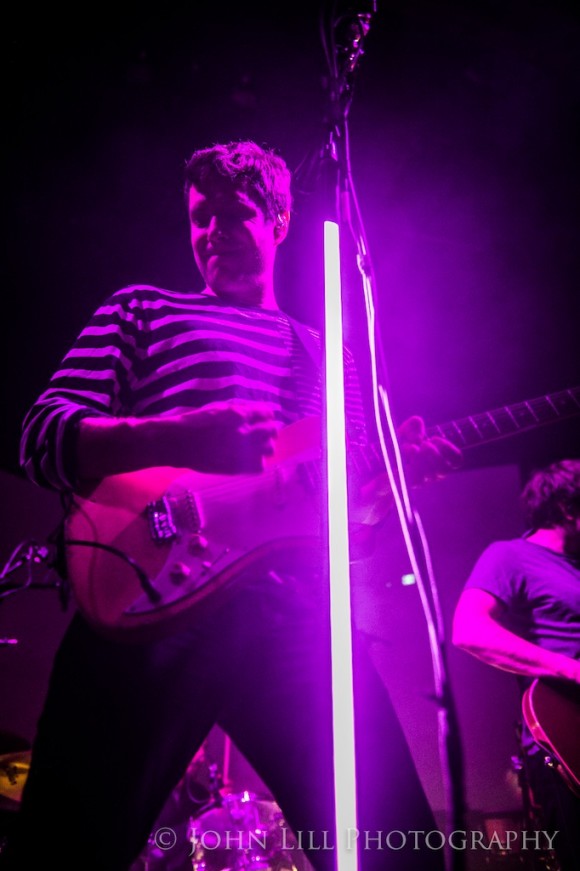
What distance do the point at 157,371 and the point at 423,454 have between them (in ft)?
2.36

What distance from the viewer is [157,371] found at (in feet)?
4.25

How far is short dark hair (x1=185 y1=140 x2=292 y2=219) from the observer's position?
1.67m

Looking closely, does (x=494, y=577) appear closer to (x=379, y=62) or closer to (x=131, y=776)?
(x=131, y=776)

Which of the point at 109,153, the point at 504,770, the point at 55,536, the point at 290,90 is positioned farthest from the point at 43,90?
the point at 504,770

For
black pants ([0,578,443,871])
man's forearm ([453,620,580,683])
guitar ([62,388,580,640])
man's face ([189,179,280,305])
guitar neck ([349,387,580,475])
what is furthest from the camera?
man's forearm ([453,620,580,683])

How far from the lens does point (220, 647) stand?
3.25ft

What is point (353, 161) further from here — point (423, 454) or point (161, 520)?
point (161, 520)

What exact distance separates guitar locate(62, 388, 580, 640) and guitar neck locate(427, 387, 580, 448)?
54 centimetres

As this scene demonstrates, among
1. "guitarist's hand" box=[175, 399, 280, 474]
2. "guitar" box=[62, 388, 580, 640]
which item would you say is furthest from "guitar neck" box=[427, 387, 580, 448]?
"guitarist's hand" box=[175, 399, 280, 474]

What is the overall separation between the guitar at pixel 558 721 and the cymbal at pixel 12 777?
70.6 inches

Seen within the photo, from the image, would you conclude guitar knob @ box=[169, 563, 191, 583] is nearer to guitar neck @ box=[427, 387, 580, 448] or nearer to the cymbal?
guitar neck @ box=[427, 387, 580, 448]

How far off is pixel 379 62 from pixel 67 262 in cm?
167

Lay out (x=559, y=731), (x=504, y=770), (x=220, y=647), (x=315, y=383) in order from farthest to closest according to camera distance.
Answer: (x=504, y=770)
(x=559, y=731)
(x=315, y=383)
(x=220, y=647)

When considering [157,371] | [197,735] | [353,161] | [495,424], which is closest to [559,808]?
[495,424]
